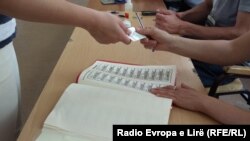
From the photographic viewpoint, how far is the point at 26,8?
2.89 ft

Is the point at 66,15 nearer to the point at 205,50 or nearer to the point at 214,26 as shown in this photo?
the point at 205,50

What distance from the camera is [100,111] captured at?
0.93m

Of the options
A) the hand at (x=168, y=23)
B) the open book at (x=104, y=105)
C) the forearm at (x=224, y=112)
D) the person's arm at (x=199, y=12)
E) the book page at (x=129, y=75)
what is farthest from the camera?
the person's arm at (x=199, y=12)

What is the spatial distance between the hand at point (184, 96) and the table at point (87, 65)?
0.07ft

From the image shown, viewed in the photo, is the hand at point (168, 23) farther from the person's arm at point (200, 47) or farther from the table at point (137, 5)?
the person's arm at point (200, 47)

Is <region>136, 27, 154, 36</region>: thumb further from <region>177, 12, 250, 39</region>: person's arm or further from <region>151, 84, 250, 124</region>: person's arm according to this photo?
<region>177, 12, 250, 39</region>: person's arm

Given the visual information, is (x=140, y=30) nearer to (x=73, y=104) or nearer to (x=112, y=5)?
(x=73, y=104)

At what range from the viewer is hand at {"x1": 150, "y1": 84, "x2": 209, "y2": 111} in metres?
1.03

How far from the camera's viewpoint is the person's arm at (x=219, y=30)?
164 cm

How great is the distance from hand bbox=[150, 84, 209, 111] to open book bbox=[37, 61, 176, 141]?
0.04 m

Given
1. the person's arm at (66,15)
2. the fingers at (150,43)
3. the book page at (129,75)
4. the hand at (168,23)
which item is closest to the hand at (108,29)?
the person's arm at (66,15)

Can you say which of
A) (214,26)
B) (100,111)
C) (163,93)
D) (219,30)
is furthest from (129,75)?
(214,26)

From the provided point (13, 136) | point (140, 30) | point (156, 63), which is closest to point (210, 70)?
point (156, 63)

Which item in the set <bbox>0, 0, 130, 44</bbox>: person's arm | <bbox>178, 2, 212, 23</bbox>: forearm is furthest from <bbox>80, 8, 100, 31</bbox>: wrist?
<bbox>178, 2, 212, 23</bbox>: forearm
